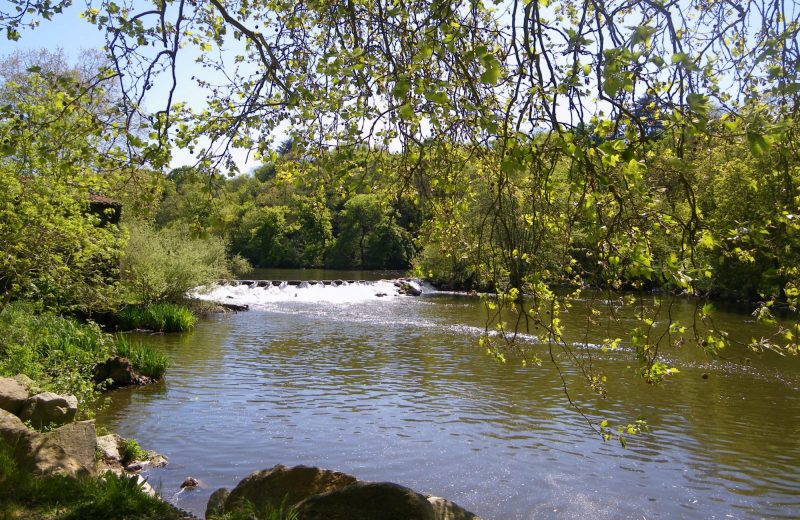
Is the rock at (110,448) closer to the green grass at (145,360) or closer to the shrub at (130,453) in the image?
the shrub at (130,453)

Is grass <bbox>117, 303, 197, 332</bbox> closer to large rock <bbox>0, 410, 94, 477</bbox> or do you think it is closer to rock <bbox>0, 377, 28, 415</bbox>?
rock <bbox>0, 377, 28, 415</bbox>

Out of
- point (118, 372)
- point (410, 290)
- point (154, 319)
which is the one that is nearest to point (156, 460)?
point (118, 372)

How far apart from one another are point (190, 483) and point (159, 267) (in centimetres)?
1429

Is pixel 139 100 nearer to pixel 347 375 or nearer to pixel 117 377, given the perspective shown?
pixel 117 377

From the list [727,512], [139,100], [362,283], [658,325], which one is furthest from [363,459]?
[362,283]

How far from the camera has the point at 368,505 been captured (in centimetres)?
438

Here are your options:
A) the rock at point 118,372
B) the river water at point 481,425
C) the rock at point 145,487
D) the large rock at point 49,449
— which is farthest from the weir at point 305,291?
the large rock at point 49,449

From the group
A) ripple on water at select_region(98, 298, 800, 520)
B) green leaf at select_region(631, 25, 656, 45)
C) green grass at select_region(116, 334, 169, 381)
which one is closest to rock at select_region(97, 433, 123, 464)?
ripple on water at select_region(98, 298, 800, 520)

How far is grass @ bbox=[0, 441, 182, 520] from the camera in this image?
14.3ft

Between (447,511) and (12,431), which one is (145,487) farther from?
(447,511)

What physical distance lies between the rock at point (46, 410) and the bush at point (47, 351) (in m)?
1.07

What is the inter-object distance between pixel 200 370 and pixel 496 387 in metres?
6.34

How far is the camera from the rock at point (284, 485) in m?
5.40

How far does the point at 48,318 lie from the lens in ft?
36.4
